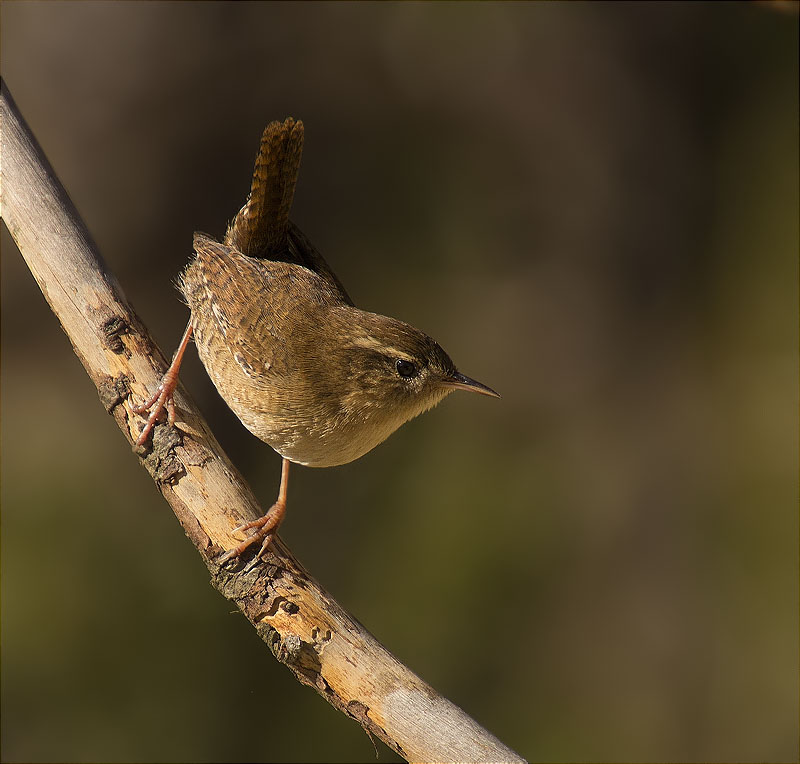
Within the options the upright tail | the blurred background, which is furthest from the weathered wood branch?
the blurred background

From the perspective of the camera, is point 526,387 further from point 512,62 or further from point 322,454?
point 322,454

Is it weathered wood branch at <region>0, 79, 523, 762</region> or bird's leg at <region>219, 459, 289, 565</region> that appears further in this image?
bird's leg at <region>219, 459, 289, 565</region>

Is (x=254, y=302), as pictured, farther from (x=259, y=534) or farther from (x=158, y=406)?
(x=259, y=534)

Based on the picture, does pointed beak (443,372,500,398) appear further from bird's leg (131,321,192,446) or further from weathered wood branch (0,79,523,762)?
bird's leg (131,321,192,446)

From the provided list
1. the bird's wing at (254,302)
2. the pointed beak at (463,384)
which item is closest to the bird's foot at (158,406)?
the bird's wing at (254,302)

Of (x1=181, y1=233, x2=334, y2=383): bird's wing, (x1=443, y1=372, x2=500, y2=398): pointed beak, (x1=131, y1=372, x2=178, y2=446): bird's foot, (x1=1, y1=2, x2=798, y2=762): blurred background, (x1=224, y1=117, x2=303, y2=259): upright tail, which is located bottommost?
(x1=1, y1=2, x2=798, y2=762): blurred background

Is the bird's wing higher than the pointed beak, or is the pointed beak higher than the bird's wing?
the bird's wing
